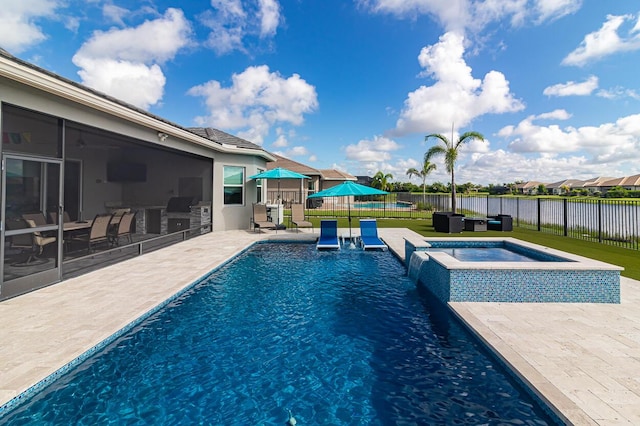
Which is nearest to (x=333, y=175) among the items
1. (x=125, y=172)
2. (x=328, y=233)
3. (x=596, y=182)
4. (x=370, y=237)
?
(x=125, y=172)

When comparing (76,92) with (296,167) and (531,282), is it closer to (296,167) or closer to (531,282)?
(531,282)

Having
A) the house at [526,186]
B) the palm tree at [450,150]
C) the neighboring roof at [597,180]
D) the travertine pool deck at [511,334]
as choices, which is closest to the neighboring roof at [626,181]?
the neighboring roof at [597,180]

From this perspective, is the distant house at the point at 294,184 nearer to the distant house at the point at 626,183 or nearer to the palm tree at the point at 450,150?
the palm tree at the point at 450,150

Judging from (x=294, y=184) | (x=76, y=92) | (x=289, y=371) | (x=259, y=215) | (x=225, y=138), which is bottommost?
(x=289, y=371)

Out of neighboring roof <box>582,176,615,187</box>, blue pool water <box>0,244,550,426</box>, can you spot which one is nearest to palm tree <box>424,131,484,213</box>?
blue pool water <box>0,244,550,426</box>

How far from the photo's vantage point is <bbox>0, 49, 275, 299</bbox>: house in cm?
576

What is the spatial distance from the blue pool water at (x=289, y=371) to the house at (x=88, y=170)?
3.58m

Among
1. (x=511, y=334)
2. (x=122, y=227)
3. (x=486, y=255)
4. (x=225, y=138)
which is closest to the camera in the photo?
(x=511, y=334)

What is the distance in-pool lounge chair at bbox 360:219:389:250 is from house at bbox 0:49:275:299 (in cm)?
656

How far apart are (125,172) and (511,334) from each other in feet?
53.1

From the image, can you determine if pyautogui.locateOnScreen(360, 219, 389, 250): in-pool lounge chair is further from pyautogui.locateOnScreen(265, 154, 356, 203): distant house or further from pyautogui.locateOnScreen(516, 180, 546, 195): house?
pyautogui.locateOnScreen(516, 180, 546, 195): house

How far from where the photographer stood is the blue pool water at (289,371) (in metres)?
3.01

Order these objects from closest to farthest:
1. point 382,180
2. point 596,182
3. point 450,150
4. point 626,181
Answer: point 450,150
point 382,180
point 626,181
point 596,182

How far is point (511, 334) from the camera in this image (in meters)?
4.30
